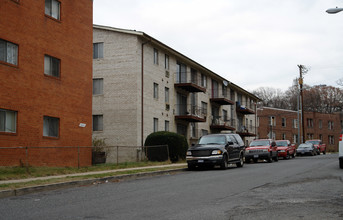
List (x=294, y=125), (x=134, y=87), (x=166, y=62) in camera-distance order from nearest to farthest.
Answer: (x=134, y=87) < (x=166, y=62) < (x=294, y=125)

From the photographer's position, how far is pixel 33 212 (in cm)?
852

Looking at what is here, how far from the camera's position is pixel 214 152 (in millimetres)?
20562

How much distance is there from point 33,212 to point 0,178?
22.7ft

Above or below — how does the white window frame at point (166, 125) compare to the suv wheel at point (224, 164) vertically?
above

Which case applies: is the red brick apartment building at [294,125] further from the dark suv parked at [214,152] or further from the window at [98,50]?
the dark suv parked at [214,152]

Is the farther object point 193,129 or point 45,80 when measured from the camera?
point 193,129

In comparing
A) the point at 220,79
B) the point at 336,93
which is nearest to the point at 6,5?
the point at 220,79

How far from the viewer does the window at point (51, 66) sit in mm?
20766

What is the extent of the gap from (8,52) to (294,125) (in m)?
59.8

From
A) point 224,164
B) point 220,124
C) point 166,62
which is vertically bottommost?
point 224,164

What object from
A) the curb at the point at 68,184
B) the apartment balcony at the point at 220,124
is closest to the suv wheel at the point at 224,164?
the curb at the point at 68,184

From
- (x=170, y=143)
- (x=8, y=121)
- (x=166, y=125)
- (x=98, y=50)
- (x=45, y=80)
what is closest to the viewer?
(x=8, y=121)

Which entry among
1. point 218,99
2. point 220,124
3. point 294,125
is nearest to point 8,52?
point 218,99

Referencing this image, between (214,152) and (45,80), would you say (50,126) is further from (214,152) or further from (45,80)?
(214,152)
